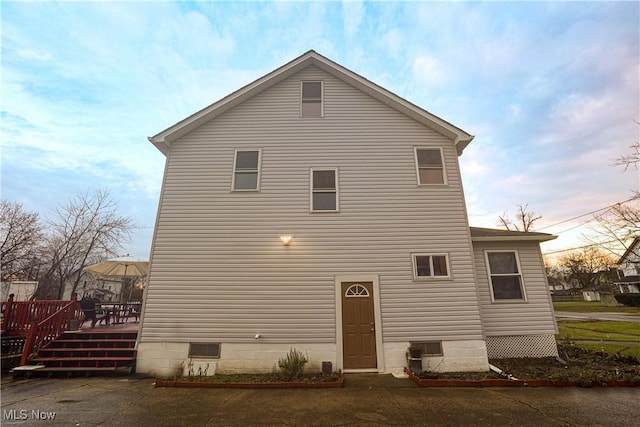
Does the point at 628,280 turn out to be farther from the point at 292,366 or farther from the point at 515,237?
the point at 292,366

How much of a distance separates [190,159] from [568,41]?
17.2 m

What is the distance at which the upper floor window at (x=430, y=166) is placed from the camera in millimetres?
8281

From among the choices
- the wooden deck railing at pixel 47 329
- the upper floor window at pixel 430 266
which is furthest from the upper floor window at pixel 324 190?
the wooden deck railing at pixel 47 329

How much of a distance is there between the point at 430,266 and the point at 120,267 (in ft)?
40.2

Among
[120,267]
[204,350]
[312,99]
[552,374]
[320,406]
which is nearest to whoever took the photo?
[320,406]

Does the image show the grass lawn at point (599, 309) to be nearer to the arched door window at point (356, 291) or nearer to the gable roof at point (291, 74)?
the gable roof at point (291, 74)

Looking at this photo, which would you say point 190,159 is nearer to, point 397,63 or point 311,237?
point 311,237

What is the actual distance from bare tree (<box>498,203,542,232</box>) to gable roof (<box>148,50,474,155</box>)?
103 ft

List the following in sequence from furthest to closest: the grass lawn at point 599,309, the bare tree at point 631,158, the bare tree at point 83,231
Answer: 1. the grass lawn at point 599,309
2. the bare tree at point 83,231
3. the bare tree at point 631,158

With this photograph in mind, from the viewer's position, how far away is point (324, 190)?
8078 mm

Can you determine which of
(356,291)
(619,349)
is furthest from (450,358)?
(619,349)

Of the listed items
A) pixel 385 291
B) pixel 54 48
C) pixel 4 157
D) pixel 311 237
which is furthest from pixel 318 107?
pixel 4 157

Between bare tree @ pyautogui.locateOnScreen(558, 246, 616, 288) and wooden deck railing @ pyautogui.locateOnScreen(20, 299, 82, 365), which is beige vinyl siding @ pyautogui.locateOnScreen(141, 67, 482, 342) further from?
bare tree @ pyautogui.locateOnScreen(558, 246, 616, 288)

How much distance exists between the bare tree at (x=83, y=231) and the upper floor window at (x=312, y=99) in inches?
774
